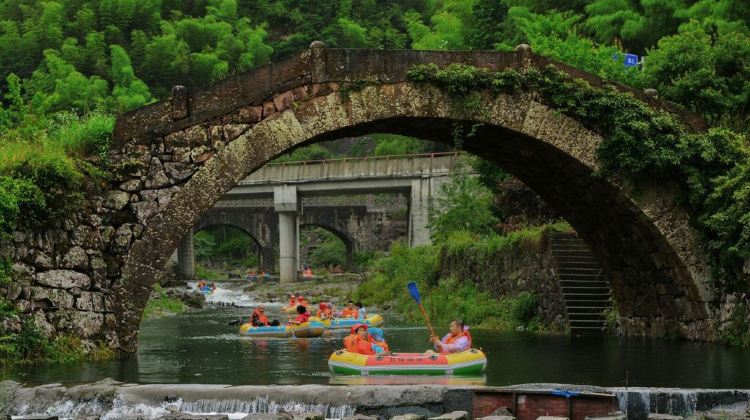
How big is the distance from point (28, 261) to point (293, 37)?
3077 inches

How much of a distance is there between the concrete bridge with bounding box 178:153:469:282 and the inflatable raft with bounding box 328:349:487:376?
29199 millimetres

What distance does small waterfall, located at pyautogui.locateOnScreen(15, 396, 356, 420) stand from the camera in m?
12.8

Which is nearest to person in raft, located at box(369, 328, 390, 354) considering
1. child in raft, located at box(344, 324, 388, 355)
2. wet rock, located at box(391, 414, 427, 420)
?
child in raft, located at box(344, 324, 388, 355)

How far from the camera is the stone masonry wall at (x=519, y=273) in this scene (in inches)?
1051

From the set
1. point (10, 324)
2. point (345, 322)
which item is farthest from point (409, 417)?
point (345, 322)

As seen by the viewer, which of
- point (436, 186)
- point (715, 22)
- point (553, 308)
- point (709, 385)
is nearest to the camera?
point (709, 385)

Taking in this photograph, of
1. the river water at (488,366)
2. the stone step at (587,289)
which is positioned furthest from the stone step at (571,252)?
the river water at (488,366)

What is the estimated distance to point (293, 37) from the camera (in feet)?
307

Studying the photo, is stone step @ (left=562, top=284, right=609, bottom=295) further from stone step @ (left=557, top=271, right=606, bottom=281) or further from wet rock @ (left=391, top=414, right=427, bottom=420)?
wet rock @ (left=391, top=414, right=427, bottom=420)

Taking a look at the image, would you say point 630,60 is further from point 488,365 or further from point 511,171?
point 488,365

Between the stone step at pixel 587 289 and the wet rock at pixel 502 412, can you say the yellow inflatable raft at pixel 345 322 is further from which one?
the wet rock at pixel 502 412

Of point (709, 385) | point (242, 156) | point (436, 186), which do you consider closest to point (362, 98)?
point (242, 156)

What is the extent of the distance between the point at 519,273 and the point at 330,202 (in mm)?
48217

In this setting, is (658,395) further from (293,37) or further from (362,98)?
(293,37)
